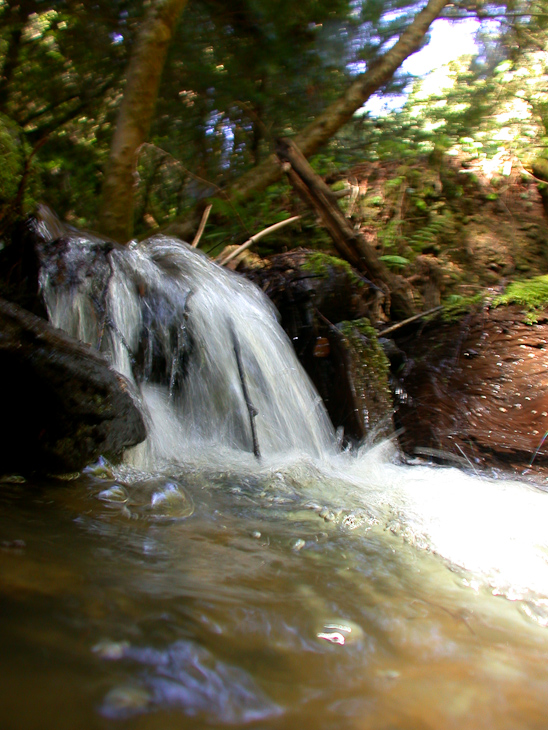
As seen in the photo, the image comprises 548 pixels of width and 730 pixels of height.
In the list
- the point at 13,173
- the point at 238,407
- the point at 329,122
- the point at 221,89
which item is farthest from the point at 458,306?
the point at 13,173

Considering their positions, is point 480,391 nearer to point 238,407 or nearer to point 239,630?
point 238,407

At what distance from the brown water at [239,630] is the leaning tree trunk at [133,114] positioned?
11.3 ft

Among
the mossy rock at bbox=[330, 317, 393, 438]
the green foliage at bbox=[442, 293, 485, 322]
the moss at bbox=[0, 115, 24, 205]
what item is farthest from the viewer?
the green foliage at bbox=[442, 293, 485, 322]

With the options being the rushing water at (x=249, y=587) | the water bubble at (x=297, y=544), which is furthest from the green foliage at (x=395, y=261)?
the water bubble at (x=297, y=544)

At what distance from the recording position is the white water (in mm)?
2379

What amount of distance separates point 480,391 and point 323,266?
75.6 inches

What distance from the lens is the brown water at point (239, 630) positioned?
0.92m

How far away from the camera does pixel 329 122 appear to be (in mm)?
5953

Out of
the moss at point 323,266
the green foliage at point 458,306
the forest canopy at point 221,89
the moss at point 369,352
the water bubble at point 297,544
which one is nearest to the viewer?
the water bubble at point 297,544

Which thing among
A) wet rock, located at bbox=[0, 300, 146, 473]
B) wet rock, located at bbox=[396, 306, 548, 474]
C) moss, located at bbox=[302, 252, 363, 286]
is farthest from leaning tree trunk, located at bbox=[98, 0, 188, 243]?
wet rock, located at bbox=[396, 306, 548, 474]

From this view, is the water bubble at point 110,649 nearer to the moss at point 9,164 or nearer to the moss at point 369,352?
the moss at point 9,164

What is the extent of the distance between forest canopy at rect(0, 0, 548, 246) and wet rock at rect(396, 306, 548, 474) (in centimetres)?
273

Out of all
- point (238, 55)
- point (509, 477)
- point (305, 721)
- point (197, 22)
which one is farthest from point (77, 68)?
point (305, 721)

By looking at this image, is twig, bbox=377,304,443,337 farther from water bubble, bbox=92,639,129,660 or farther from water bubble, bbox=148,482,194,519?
water bubble, bbox=92,639,129,660
